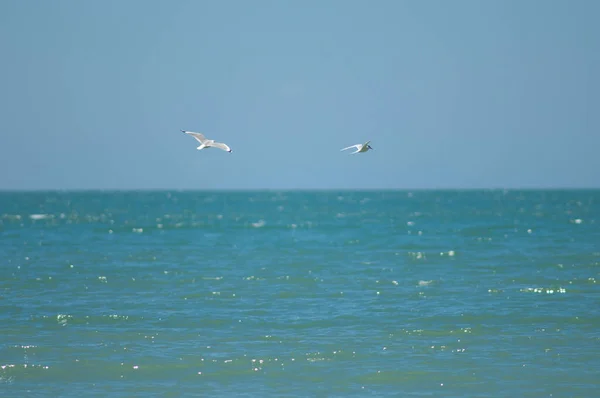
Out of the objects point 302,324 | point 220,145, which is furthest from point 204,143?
point 302,324

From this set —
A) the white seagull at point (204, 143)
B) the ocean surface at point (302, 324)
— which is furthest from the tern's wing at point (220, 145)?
the ocean surface at point (302, 324)

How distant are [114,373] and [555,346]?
1019cm

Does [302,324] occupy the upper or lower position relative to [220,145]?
lower

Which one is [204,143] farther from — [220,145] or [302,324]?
[302,324]

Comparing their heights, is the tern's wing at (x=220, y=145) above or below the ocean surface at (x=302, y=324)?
above

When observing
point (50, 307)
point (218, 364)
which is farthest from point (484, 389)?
point (50, 307)

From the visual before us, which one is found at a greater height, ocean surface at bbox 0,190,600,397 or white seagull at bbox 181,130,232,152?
white seagull at bbox 181,130,232,152

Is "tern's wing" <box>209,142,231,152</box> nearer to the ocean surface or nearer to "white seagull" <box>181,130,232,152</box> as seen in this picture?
"white seagull" <box>181,130,232,152</box>

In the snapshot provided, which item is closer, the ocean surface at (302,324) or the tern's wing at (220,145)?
the ocean surface at (302,324)

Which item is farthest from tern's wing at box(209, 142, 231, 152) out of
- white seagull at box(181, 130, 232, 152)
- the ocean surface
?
the ocean surface

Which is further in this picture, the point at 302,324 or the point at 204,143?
the point at 204,143

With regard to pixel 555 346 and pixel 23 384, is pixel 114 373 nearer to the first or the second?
pixel 23 384

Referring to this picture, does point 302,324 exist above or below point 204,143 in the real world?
below

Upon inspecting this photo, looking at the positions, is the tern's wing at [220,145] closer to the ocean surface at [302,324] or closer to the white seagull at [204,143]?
the white seagull at [204,143]
